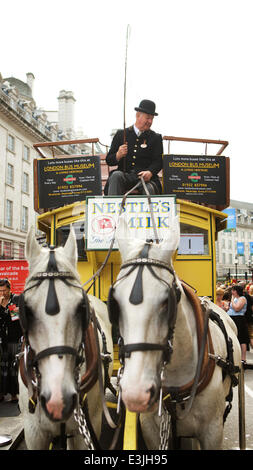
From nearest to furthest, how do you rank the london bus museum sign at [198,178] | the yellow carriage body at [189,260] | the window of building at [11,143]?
1. the yellow carriage body at [189,260]
2. the london bus museum sign at [198,178]
3. the window of building at [11,143]

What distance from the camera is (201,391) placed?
10.2 feet

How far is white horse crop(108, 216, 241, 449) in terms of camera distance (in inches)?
91.4

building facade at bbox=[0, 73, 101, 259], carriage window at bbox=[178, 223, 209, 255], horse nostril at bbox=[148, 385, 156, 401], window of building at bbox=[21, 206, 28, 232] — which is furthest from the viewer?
window of building at bbox=[21, 206, 28, 232]

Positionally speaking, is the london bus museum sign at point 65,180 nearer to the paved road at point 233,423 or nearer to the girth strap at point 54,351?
the paved road at point 233,423

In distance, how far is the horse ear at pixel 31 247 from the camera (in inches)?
116

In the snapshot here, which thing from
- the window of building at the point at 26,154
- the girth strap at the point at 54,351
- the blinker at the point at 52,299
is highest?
the window of building at the point at 26,154

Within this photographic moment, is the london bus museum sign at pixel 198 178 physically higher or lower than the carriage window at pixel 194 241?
higher

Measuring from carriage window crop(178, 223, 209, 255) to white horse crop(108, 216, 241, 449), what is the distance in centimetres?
184

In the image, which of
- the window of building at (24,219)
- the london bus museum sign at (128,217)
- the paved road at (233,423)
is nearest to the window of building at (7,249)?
the window of building at (24,219)

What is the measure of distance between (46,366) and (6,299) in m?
5.82

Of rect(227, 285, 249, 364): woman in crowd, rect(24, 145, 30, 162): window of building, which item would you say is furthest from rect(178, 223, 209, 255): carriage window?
rect(24, 145, 30, 162): window of building

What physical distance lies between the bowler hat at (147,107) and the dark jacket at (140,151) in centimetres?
28

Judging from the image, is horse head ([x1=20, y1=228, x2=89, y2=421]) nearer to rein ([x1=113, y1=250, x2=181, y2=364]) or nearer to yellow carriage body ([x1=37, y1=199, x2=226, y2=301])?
rein ([x1=113, y1=250, x2=181, y2=364])
